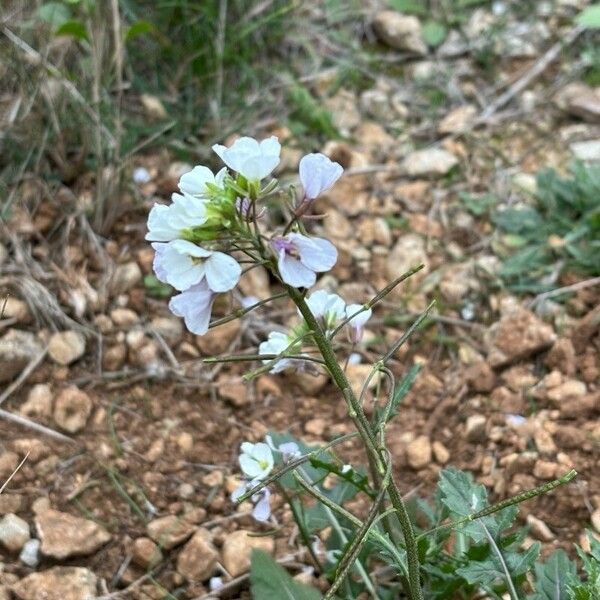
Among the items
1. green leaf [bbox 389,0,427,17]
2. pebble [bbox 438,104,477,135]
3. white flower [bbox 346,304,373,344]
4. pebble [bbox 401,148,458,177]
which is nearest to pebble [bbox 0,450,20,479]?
white flower [bbox 346,304,373,344]

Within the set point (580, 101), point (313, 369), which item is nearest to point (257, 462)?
point (313, 369)

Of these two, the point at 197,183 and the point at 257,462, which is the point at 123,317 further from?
the point at 197,183

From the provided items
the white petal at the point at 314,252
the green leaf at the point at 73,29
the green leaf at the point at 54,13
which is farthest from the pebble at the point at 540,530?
the green leaf at the point at 54,13

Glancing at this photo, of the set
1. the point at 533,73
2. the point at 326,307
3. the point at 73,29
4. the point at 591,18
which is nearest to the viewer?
the point at 326,307

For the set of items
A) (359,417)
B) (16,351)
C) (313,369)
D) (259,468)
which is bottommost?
(16,351)

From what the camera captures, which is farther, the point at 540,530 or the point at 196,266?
the point at 540,530

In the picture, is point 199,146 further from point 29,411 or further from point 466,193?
point 29,411

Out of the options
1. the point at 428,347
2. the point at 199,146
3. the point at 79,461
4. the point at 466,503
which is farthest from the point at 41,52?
the point at 466,503

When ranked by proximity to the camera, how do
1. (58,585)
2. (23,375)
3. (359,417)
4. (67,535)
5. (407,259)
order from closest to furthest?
1. (359,417)
2. (58,585)
3. (67,535)
4. (23,375)
5. (407,259)

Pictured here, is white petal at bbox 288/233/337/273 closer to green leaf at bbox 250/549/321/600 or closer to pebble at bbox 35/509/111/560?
green leaf at bbox 250/549/321/600
